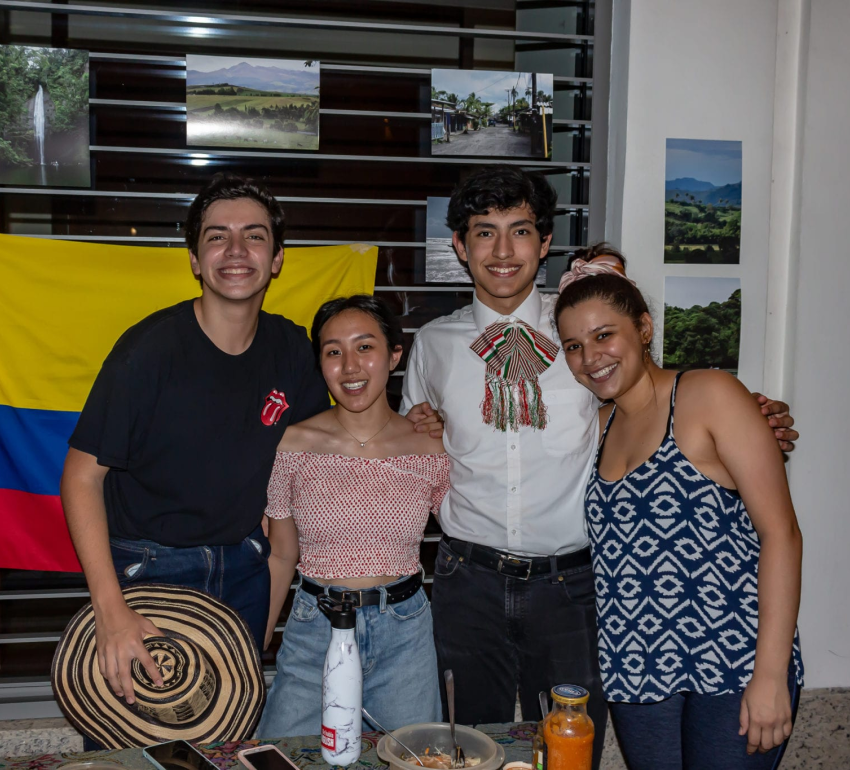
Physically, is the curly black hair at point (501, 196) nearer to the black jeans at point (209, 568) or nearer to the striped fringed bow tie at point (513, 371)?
the striped fringed bow tie at point (513, 371)

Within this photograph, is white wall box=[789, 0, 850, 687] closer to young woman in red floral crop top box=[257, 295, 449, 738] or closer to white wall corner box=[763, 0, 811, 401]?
white wall corner box=[763, 0, 811, 401]

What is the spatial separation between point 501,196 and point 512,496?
34.2 inches

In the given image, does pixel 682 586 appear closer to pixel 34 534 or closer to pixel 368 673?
pixel 368 673

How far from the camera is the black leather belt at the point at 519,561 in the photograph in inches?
87.8

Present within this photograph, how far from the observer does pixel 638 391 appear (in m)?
2.02

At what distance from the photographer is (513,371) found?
2.33m

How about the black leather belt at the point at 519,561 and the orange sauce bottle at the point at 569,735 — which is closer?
the orange sauce bottle at the point at 569,735

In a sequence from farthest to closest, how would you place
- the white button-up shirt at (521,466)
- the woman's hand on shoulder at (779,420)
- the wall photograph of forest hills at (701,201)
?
the wall photograph of forest hills at (701,201) < the white button-up shirt at (521,466) < the woman's hand on shoulder at (779,420)

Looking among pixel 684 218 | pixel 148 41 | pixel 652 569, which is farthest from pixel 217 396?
pixel 684 218

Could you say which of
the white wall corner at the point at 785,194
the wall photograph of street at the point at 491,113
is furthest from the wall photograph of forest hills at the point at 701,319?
the wall photograph of street at the point at 491,113

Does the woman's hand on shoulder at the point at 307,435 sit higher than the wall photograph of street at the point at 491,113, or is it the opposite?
the wall photograph of street at the point at 491,113

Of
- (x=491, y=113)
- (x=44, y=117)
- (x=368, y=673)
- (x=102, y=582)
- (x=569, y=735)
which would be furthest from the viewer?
(x=491, y=113)

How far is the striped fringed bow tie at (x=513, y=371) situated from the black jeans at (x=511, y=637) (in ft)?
1.43

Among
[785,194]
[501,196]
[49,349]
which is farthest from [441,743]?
[785,194]
